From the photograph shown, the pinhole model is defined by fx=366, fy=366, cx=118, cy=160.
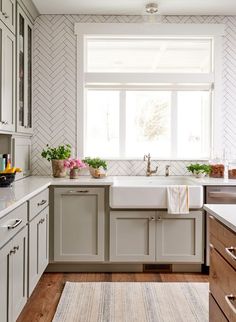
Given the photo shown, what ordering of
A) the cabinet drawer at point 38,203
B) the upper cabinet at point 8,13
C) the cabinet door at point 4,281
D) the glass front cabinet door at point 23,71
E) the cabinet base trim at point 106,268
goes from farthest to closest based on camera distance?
the cabinet base trim at point 106,268 → the glass front cabinet door at point 23,71 → the upper cabinet at point 8,13 → the cabinet drawer at point 38,203 → the cabinet door at point 4,281

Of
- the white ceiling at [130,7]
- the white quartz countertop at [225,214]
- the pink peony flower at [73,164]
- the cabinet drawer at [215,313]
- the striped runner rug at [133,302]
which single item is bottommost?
the striped runner rug at [133,302]

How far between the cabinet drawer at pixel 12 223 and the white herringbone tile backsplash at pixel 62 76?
1793mm

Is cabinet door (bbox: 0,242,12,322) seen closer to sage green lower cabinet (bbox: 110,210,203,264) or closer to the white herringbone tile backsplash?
sage green lower cabinet (bbox: 110,210,203,264)

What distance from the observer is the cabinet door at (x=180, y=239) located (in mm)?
3502

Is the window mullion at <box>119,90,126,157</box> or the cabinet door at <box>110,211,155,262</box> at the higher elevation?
the window mullion at <box>119,90,126,157</box>

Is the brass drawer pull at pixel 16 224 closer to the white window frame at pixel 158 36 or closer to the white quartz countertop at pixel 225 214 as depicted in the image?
the white quartz countertop at pixel 225 214

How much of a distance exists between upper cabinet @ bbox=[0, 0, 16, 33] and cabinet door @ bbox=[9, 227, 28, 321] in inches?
65.8

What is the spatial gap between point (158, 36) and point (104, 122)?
44.9 inches

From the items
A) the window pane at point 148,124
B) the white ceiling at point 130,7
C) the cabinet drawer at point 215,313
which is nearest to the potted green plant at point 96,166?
the window pane at point 148,124

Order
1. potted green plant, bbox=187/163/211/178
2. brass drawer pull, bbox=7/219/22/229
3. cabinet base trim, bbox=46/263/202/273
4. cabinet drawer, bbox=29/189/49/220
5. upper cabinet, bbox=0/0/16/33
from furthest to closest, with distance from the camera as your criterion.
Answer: potted green plant, bbox=187/163/211/178, cabinet base trim, bbox=46/263/202/273, upper cabinet, bbox=0/0/16/33, cabinet drawer, bbox=29/189/49/220, brass drawer pull, bbox=7/219/22/229

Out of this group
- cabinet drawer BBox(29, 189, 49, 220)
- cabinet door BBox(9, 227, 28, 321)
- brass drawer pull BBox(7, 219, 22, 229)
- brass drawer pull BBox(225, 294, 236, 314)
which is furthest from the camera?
cabinet drawer BBox(29, 189, 49, 220)

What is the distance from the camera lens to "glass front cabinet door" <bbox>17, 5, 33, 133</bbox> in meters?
3.42

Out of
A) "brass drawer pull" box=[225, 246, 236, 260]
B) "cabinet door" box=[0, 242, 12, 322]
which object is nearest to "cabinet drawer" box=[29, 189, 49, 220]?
"cabinet door" box=[0, 242, 12, 322]

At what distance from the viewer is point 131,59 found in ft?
13.8
